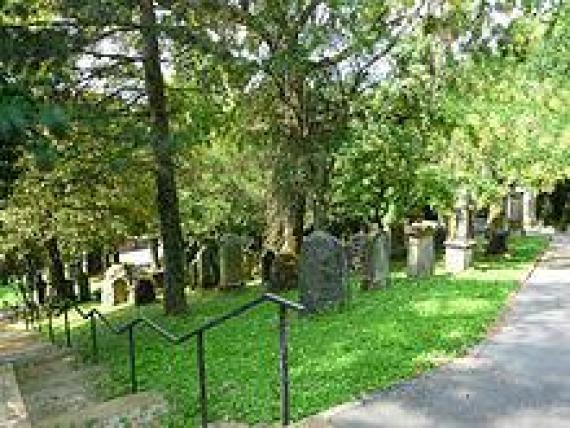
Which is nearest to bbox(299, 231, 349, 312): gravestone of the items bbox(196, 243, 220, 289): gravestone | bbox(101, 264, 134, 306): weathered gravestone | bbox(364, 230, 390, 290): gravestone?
bbox(364, 230, 390, 290): gravestone

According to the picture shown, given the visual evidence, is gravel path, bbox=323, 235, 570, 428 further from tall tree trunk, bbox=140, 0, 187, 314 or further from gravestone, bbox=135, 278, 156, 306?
gravestone, bbox=135, 278, 156, 306

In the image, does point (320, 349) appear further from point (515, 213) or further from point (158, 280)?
point (515, 213)

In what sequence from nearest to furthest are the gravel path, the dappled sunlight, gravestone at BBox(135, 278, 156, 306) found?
the gravel path
the dappled sunlight
gravestone at BBox(135, 278, 156, 306)

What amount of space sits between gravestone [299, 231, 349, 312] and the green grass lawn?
0.28 metres

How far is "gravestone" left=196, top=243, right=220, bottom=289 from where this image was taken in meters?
21.9

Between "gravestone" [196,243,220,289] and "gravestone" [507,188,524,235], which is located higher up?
"gravestone" [507,188,524,235]

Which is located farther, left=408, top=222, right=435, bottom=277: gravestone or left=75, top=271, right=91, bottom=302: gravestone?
left=75, top=271, right=91, bottom=302: gravestone

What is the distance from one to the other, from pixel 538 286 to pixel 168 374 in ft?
25.3

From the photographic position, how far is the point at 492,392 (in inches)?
292

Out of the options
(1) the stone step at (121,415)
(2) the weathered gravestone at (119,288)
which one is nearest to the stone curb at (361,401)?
(1) the stone step at (121,415)

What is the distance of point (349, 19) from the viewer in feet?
55.3

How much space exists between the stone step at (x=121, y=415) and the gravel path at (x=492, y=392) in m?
2.15

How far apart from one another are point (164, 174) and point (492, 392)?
30.1ft

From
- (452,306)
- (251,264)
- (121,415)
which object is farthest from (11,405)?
(251,264)
